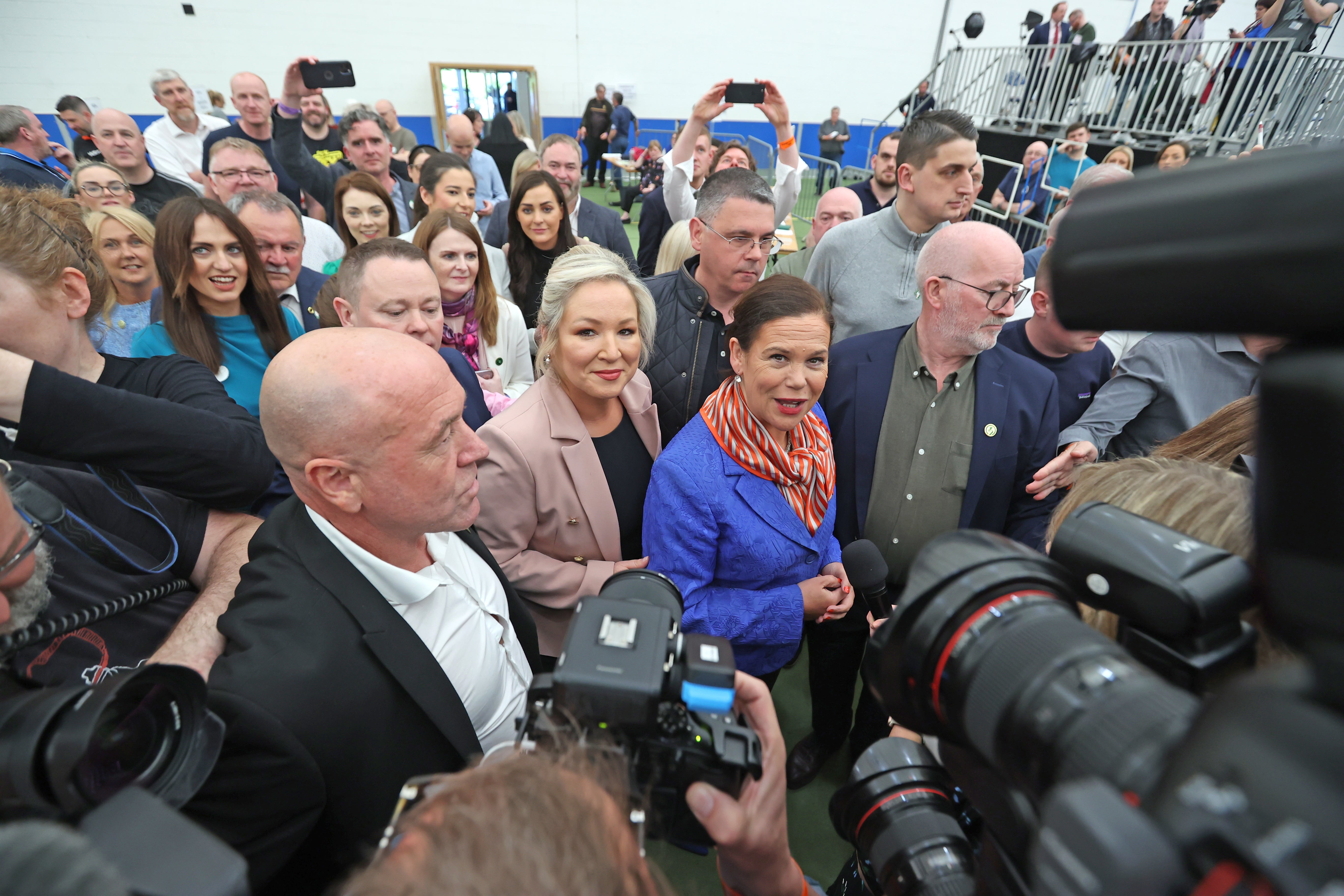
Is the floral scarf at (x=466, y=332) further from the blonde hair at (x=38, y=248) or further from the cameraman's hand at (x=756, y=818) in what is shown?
the cameraman's hand at (x=756, y=818)

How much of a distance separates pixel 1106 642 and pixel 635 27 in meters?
14.8

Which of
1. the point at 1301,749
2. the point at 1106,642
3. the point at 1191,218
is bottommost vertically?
the point at 1106,642

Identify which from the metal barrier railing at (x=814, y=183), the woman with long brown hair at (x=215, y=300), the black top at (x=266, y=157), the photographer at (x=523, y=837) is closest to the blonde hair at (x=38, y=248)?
the woman with long brown hair at (x=215, y=300)

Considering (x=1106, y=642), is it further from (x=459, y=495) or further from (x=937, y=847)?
(x=459, y=495)

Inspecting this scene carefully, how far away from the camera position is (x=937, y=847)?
0.80 metres

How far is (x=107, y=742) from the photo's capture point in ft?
2.17

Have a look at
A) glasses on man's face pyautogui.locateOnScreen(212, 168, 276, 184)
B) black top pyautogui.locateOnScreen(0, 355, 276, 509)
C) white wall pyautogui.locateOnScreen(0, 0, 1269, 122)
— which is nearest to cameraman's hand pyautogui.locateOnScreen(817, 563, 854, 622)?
black top pyautogui.locateOnScreen(0, 355, 276, 509)

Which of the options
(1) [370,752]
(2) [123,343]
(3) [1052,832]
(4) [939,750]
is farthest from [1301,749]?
(2) [123,343]

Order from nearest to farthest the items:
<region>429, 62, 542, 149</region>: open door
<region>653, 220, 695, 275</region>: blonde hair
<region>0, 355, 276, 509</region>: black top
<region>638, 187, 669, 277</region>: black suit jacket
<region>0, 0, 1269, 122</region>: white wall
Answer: <region>0, 355, 276, 509</region>: black top < <region>653, 220, 695, 275</region>: blonde hair < <region>638, 187, 669, 277</region>: black suit jacket < <region>0, 0, 1269, 122</region>: white wall < <region>429, 62, 542, 149</region>: open door

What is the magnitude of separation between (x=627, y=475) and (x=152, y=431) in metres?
1.17

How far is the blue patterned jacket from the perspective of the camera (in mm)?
1668

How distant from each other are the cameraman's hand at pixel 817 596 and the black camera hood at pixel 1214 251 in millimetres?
1378

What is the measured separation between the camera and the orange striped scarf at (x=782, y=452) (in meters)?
1.73

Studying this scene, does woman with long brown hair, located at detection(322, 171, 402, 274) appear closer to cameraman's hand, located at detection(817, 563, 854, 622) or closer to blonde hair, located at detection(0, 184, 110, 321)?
blonde hair, located at detection(0, 184, 110, 321)
